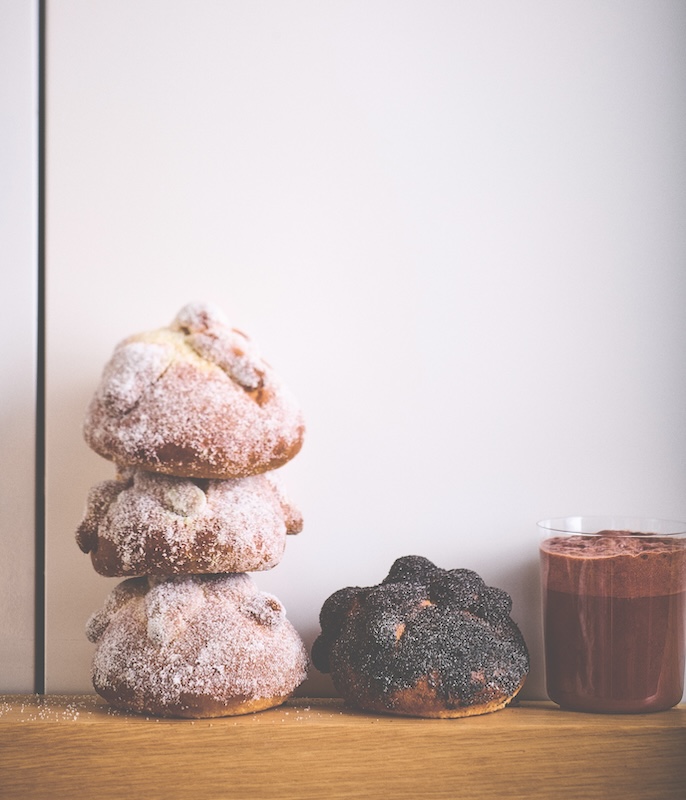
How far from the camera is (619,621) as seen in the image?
94 centimetres

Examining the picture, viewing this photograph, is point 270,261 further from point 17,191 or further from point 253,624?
point 253,624

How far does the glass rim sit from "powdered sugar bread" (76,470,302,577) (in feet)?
1.14

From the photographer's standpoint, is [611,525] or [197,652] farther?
[611,525]

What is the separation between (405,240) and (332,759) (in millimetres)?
643

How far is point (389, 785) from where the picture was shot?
88 centimetres

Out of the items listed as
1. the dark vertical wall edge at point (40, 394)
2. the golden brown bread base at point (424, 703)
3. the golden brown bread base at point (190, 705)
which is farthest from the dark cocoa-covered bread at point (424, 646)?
the dark vertical wall edge at point (40, 394)

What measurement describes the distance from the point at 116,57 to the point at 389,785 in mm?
949

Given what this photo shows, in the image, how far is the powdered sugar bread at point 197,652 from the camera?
0.88 meters

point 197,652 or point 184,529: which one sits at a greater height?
point 184,529

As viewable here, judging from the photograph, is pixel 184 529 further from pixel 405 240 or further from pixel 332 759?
pixel 405 240

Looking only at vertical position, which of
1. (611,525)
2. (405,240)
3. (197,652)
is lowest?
(197,652)

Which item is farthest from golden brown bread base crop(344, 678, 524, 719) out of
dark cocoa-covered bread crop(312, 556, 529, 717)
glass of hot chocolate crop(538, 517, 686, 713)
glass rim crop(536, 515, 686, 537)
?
glass rim crop(536, 515, 686, 537)

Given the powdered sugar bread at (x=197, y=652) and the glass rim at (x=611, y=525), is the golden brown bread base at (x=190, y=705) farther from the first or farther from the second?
the glass rim at (x=611, y=525)

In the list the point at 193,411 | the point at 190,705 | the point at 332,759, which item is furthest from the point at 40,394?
the point at 332,759
